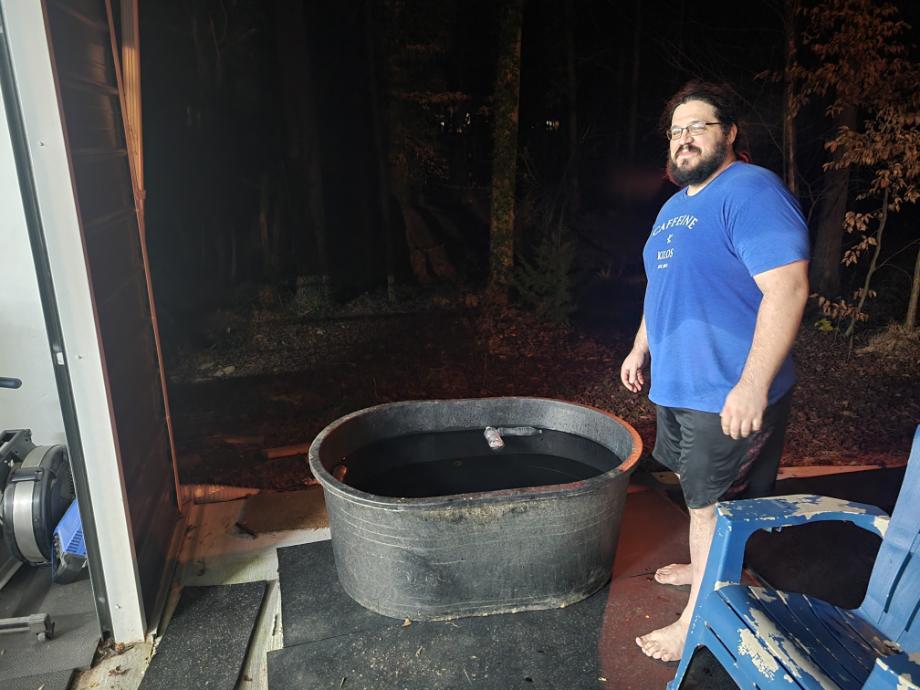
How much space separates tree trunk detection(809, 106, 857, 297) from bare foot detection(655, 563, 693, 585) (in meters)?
5.44

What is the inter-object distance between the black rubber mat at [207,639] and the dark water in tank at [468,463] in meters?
0.67

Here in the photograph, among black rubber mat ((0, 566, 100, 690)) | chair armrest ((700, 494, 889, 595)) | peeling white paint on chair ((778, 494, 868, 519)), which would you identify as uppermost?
peeling white paint on chair ((778, 494, 868, 519))

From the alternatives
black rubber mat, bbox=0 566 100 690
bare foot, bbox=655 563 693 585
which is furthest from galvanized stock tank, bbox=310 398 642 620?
black rubber mat, bbox=0 566 100 690

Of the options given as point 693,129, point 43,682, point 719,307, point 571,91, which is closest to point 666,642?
point 719,307

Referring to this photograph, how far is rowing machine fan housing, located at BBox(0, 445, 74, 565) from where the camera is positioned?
254 cm

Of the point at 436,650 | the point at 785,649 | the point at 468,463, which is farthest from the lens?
the point at 468,463

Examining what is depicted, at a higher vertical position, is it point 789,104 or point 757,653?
point 789,104

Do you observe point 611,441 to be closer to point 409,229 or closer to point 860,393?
point 860,393

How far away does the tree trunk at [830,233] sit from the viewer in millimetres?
6754

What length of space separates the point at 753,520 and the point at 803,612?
277 millimetres

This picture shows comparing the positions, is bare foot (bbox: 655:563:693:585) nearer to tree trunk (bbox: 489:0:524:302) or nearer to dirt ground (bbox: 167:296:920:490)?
dirt ground (bbox: 167:296:920:490)

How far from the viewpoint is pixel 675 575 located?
8.64 ft

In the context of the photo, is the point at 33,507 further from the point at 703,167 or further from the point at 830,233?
the point at 830,233

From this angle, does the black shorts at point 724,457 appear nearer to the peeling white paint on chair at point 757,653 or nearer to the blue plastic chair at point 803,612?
the blue plastic chair at point 803,612
